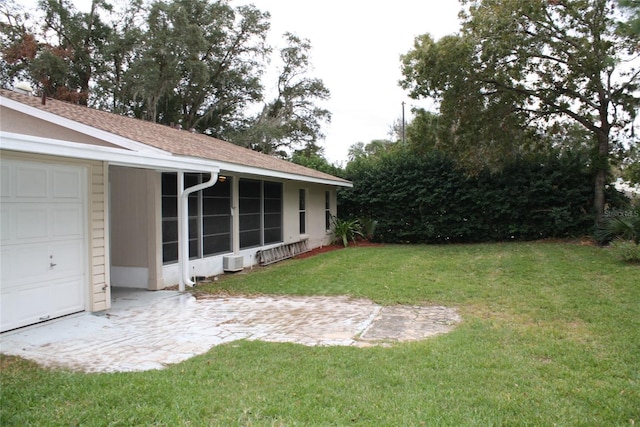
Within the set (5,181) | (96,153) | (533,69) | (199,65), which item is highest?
(199,65)

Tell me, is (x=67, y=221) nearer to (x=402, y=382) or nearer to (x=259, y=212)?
(x=402, y=382)

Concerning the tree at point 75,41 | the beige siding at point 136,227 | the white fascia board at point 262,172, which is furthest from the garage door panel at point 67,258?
the tree at point 75,41

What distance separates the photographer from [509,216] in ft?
53.7

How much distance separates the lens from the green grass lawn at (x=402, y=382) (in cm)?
336

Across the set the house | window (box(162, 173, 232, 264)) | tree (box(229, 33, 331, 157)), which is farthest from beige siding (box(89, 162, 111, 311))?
tree (box(229, 33, 331, 157))

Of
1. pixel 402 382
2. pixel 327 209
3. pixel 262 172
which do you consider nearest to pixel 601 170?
pixel 327 209

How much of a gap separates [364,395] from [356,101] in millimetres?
30315

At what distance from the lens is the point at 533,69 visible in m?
15.0

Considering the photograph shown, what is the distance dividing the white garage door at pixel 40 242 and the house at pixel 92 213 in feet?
0.04

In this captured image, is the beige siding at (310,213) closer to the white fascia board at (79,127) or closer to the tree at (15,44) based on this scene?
the white fascia board at (79,127)

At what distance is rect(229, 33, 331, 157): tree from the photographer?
29.8 meters

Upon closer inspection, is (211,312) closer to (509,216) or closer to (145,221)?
(145,221)

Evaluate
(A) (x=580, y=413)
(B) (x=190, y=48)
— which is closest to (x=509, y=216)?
(A) (x=580, y=413)

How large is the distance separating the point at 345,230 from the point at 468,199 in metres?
4.59
